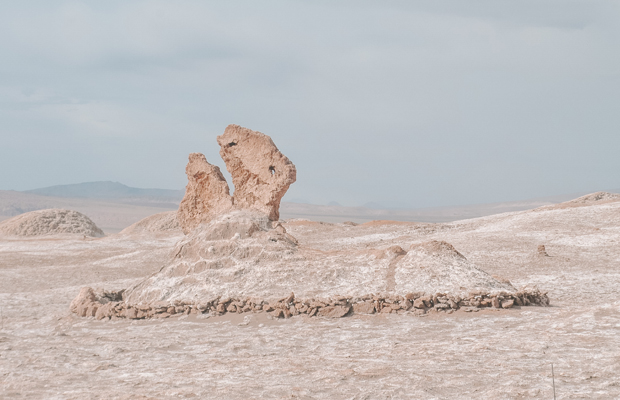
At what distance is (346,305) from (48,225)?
35621mm

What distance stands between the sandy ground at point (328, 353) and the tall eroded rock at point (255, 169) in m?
4.23

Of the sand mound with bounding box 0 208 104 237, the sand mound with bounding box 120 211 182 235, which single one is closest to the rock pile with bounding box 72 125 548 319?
the sand mound with bounding box 120 211 182 235

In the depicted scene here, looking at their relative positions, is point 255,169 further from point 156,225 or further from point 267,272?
point 156,225

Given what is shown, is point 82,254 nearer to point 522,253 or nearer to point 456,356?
point 522,253

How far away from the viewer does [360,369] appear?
21.0ft

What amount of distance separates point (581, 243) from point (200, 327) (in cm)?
1411

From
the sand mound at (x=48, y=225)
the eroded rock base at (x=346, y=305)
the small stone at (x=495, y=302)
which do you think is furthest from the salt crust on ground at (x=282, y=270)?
the sand mound at (x=48, y=225)

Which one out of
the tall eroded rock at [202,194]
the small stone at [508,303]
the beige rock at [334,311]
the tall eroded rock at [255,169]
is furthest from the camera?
the tall eroded rock at [202,194]

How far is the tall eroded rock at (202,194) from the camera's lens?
14367mm

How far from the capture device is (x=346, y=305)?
32.4 ft

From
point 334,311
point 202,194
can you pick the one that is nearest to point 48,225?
point 202,194

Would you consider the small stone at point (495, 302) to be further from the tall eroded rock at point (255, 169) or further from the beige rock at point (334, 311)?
the tall eroded rock at point (255, 169)

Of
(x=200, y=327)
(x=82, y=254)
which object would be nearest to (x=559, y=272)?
(x=200, y=327)

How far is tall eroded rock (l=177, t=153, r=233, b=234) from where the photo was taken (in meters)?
14.4
